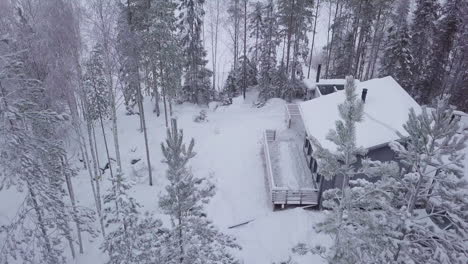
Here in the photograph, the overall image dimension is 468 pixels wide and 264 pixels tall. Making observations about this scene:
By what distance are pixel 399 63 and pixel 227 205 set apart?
2077cm

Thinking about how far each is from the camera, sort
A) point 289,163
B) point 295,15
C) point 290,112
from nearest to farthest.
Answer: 1. point 289,163
2. point 290,112
3. point 295,15

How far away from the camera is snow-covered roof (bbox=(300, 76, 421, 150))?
17359 millimetres

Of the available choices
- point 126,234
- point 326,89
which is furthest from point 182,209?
point 326,89

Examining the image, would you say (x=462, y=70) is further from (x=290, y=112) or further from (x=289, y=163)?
(x=289, y=163)

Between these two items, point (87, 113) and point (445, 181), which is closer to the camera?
point (445, 181)

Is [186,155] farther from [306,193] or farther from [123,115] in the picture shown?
[123,115]

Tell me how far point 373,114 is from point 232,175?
31.8 feet

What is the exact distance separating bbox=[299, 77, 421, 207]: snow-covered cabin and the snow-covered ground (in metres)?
3.18

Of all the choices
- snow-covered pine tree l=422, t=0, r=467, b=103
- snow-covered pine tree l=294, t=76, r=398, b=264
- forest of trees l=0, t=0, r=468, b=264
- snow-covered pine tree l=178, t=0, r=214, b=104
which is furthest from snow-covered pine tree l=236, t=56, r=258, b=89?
snow-covered pine tree l=294, t=76, r=398, b=264

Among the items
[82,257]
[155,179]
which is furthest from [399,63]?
[82,257]

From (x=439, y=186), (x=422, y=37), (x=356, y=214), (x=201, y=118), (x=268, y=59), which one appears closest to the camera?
(x=439, y=186)

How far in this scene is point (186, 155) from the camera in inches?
419

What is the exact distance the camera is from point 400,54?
29406 millimetres

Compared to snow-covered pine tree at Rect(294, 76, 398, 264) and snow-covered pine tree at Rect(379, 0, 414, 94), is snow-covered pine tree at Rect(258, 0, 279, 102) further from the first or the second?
snow-covered pine tree at Rect(294, 76, 398, 264)
